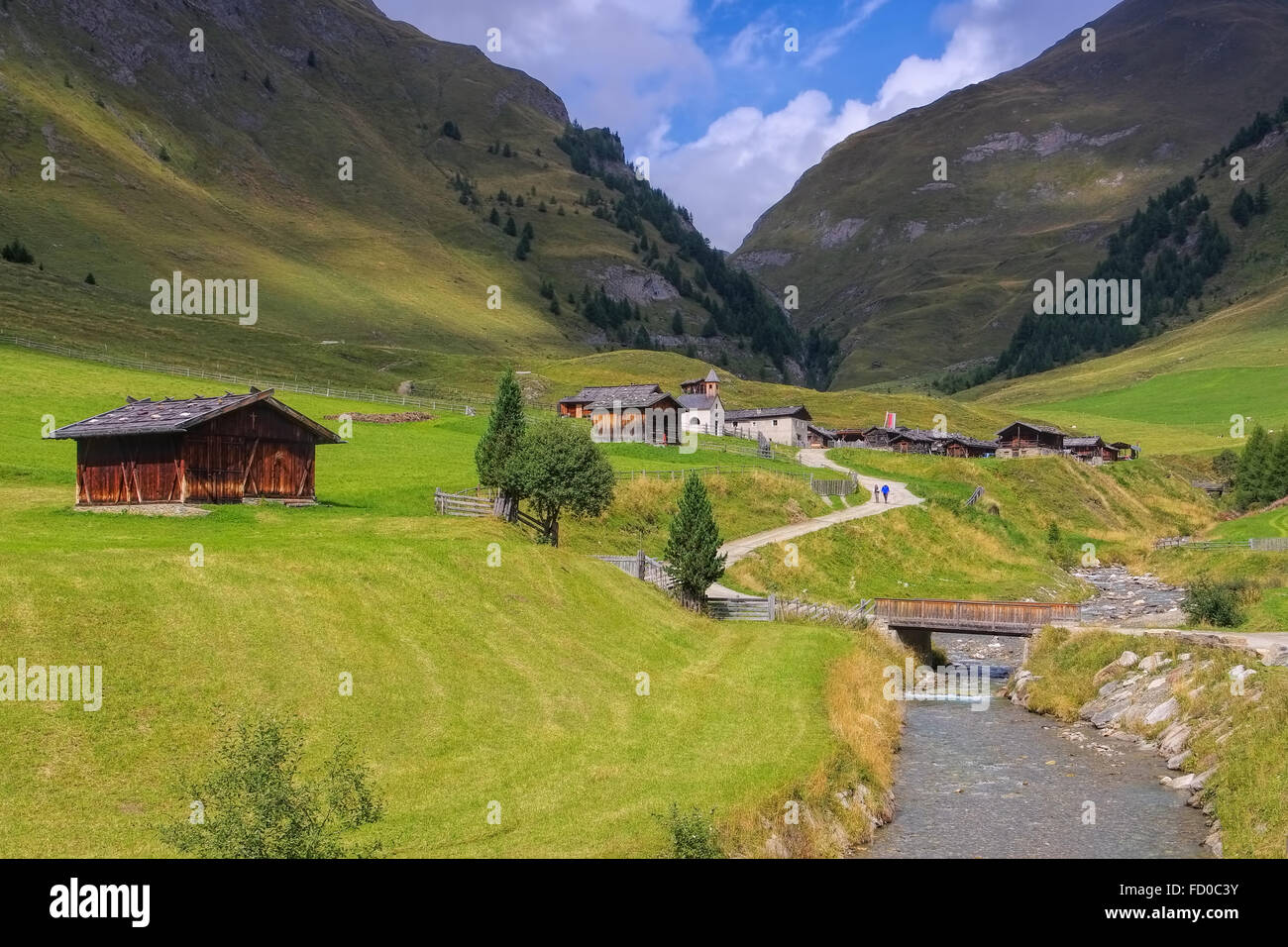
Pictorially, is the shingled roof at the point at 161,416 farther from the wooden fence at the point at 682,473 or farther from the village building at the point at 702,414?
the village building at the point at 702,414

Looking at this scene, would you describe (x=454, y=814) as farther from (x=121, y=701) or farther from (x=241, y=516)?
(x=241, y=516)

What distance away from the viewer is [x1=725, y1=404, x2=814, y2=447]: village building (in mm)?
137250

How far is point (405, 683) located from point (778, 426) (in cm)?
11170

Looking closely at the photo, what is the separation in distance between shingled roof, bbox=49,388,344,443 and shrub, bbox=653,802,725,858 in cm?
3533

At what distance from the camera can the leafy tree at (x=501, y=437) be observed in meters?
59.2

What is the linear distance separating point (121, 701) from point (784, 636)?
29.9 meters

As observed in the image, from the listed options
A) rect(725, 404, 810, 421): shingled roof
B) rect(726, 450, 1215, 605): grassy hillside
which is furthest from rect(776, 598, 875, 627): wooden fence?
rect(725, 404, 810, 421): shingled roof

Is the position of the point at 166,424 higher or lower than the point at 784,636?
higher

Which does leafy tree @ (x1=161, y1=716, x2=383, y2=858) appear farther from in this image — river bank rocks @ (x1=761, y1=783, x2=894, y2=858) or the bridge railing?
the bridge railing

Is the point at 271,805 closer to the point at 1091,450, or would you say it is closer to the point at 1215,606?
the point at 1215,606

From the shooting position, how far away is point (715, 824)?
941 inches

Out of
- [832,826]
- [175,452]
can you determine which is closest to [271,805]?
[832,826]

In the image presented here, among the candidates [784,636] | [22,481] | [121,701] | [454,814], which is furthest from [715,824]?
[22,481]
